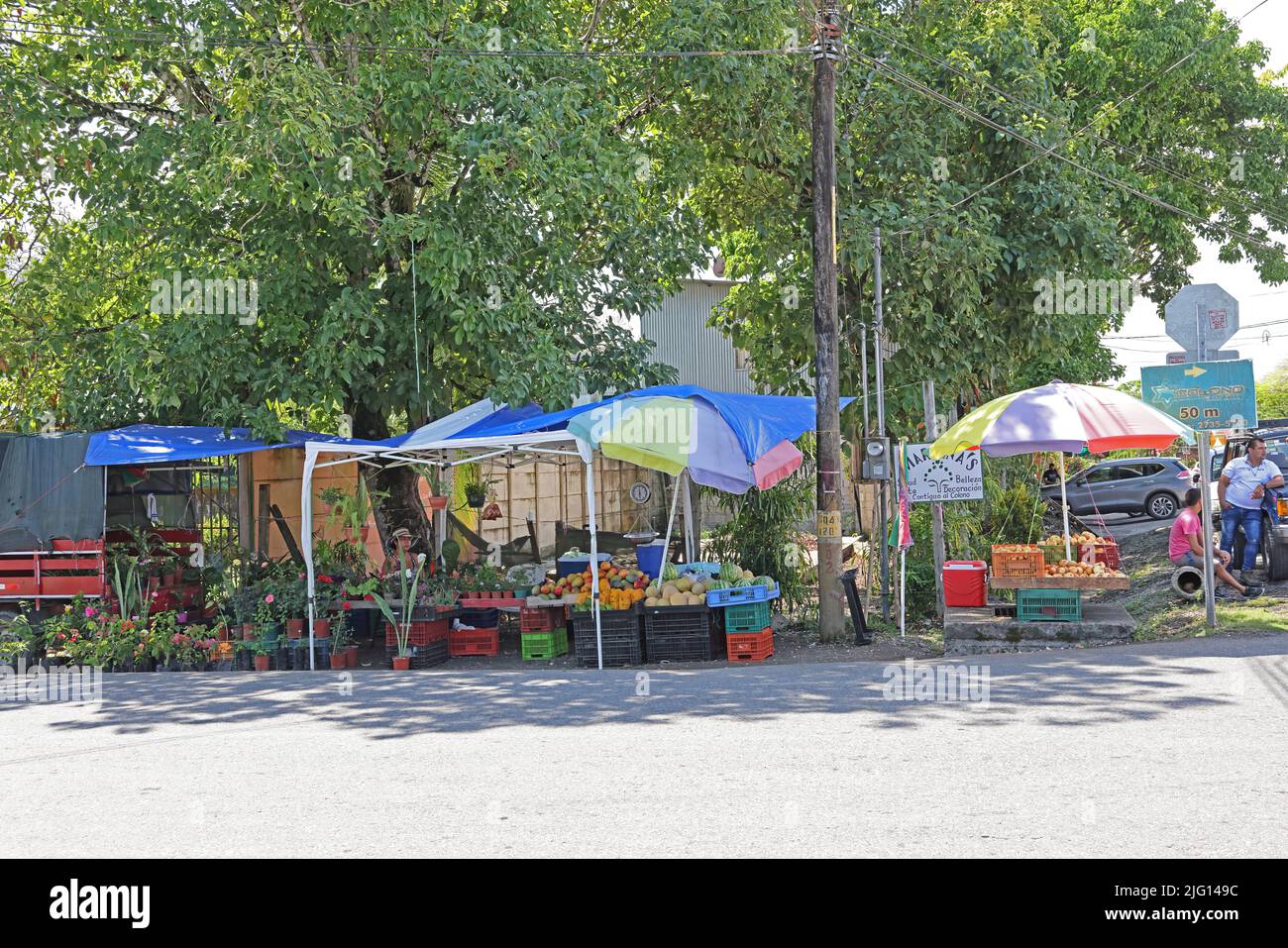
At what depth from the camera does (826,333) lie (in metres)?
13.8

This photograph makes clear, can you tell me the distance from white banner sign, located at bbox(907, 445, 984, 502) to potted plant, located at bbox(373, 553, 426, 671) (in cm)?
569

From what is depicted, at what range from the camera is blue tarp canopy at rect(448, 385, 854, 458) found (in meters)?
13.7

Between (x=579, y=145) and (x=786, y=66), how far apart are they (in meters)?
4.12

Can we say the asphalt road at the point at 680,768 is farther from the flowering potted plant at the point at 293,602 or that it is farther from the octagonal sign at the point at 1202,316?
the octagonal sign at the point at 1202,316

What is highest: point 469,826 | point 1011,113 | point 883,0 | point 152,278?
point 883,0

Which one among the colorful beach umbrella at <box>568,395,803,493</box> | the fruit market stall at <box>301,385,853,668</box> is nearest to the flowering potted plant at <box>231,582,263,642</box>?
→ the fruit market stall at <box>301,385,853,668</box>

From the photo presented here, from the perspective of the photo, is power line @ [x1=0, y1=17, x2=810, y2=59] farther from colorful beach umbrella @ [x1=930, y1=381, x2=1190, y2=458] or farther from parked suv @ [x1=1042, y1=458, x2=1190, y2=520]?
parked suv @ [x1=1042, y1=458, x2=1190, y2=520]

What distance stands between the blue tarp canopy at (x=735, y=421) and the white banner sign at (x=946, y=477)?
4.63 feet

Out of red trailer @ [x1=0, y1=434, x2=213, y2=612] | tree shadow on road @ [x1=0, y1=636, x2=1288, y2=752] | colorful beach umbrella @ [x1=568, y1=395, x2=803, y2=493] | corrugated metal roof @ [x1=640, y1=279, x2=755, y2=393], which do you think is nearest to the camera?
tree shadow on road @ [x1=0, y1=636, x2=1288, y2=752]

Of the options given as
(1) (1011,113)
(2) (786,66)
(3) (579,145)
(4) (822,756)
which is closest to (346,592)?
(3) (579,145)

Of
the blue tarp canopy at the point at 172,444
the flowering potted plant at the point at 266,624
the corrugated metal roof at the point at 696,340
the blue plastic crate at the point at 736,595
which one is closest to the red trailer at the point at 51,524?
the blue tarp canopy at the point at 172,444

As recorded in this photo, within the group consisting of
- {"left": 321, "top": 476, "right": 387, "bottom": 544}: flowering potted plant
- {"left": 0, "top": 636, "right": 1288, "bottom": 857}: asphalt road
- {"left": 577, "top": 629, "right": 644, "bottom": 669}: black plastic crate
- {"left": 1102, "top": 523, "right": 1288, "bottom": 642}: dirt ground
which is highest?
{"left": 321, "top": 476, "right": 387, "bottom": 544}: flowering potted plant

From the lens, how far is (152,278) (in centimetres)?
1541

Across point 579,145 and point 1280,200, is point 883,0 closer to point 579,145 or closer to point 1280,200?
point 579,145
